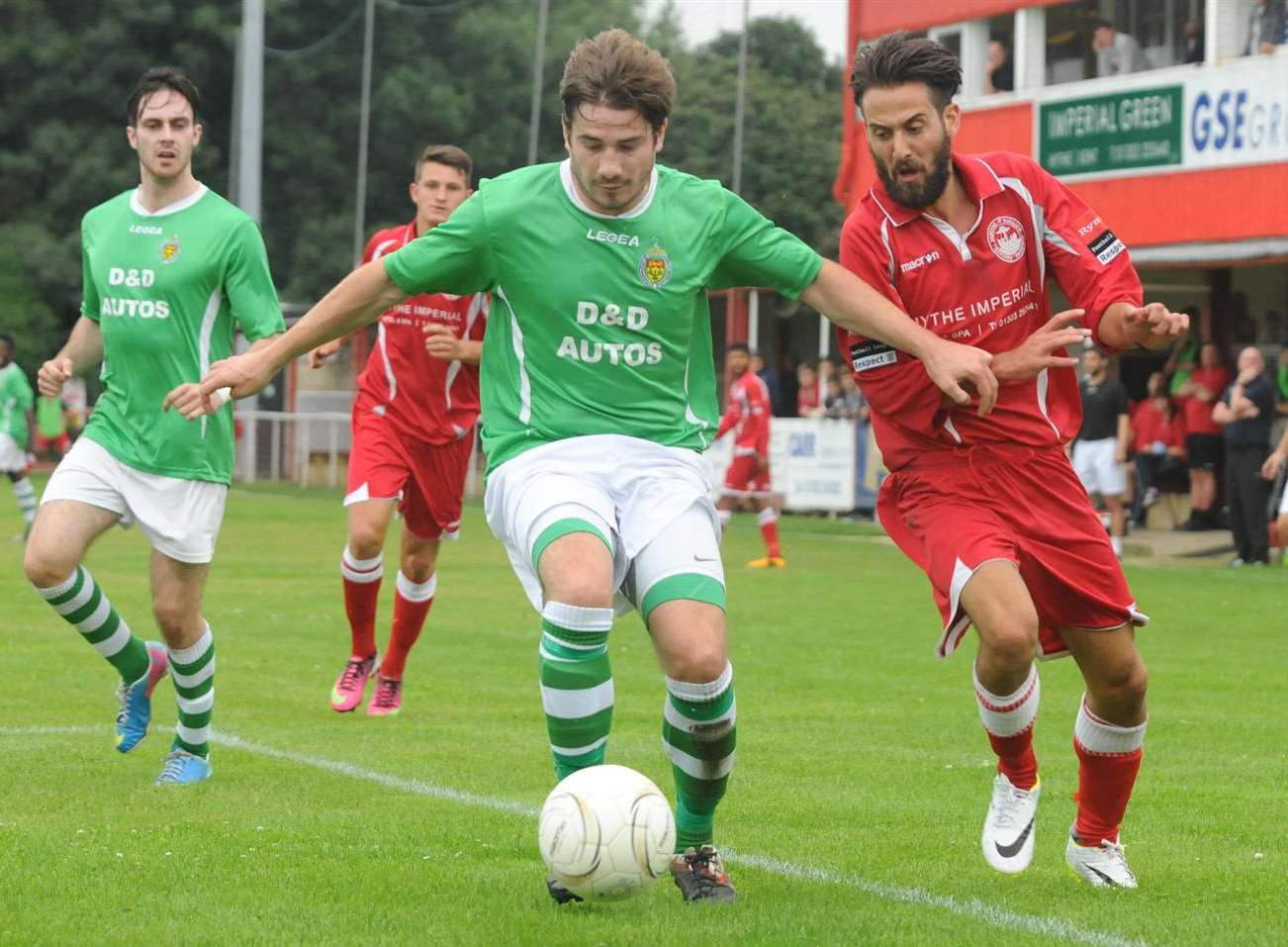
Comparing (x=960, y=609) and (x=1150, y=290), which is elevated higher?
(x=1150, y=290)

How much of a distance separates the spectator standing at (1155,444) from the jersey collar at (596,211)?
725 inches

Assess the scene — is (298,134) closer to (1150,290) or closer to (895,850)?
(1150,290)

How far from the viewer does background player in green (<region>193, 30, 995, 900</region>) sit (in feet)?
17.4

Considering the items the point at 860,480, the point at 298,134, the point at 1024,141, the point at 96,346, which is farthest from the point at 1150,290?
the point at 298,134

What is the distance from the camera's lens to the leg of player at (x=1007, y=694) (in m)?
5.63

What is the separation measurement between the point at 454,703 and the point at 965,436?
4595 millimetres

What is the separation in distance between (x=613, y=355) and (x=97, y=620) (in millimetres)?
3067

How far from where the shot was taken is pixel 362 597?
989cm

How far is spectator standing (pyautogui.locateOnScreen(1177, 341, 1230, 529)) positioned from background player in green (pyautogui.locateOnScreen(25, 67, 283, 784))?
15.9 meters

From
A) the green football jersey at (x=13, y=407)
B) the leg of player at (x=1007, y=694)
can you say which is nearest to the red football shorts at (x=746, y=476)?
the green football jersey at (x=13, y=407)

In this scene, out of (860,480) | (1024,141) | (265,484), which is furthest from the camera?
(265,484)

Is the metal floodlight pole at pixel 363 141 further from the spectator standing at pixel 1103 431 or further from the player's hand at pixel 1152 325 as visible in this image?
the player's hand at pixel 1152 325

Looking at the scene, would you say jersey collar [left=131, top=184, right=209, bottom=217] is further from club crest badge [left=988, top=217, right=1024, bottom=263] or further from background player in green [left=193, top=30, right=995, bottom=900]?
club crest badge [left=988, top=217, right=1024, bottom=263]

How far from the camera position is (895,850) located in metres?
6.33
